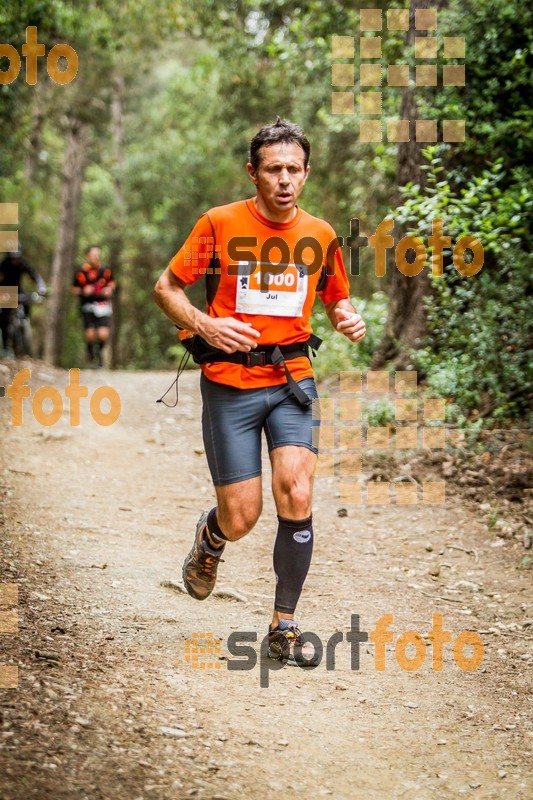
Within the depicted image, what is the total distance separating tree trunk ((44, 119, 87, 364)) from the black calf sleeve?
807 inches

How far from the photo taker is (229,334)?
159 inches

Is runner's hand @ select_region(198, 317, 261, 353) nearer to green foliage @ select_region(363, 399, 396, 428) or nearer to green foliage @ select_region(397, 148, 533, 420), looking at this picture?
green foliage @ select_region(397, 148, 533, 420)

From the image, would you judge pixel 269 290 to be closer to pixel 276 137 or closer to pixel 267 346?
pixel 267 346

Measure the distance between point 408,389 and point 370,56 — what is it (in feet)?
16.1

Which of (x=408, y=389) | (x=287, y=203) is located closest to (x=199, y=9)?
(x=408, y=389)

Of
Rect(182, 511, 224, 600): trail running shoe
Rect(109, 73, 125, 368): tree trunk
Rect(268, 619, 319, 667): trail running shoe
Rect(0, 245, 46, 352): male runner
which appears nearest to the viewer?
Rect(268, 619, 319, 667): trail running shoe

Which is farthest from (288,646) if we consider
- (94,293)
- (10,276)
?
(94,293)

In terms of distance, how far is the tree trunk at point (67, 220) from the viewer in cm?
2409

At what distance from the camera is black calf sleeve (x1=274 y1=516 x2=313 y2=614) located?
14.2 feet

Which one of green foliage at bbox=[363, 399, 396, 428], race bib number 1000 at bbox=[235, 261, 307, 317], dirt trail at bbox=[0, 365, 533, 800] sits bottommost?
dirt trail at bbox=[0, 365, 533, 800]

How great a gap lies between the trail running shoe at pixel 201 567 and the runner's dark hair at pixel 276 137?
1.84 metres

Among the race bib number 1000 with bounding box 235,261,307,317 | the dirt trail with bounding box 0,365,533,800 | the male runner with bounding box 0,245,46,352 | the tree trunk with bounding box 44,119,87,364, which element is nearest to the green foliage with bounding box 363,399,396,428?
the dirt trail with bounding box 0,365,533,800

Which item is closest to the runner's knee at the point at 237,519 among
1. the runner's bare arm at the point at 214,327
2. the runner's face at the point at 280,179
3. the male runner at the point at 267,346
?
the male runner at the point at 267,346

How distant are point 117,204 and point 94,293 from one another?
14.1m
